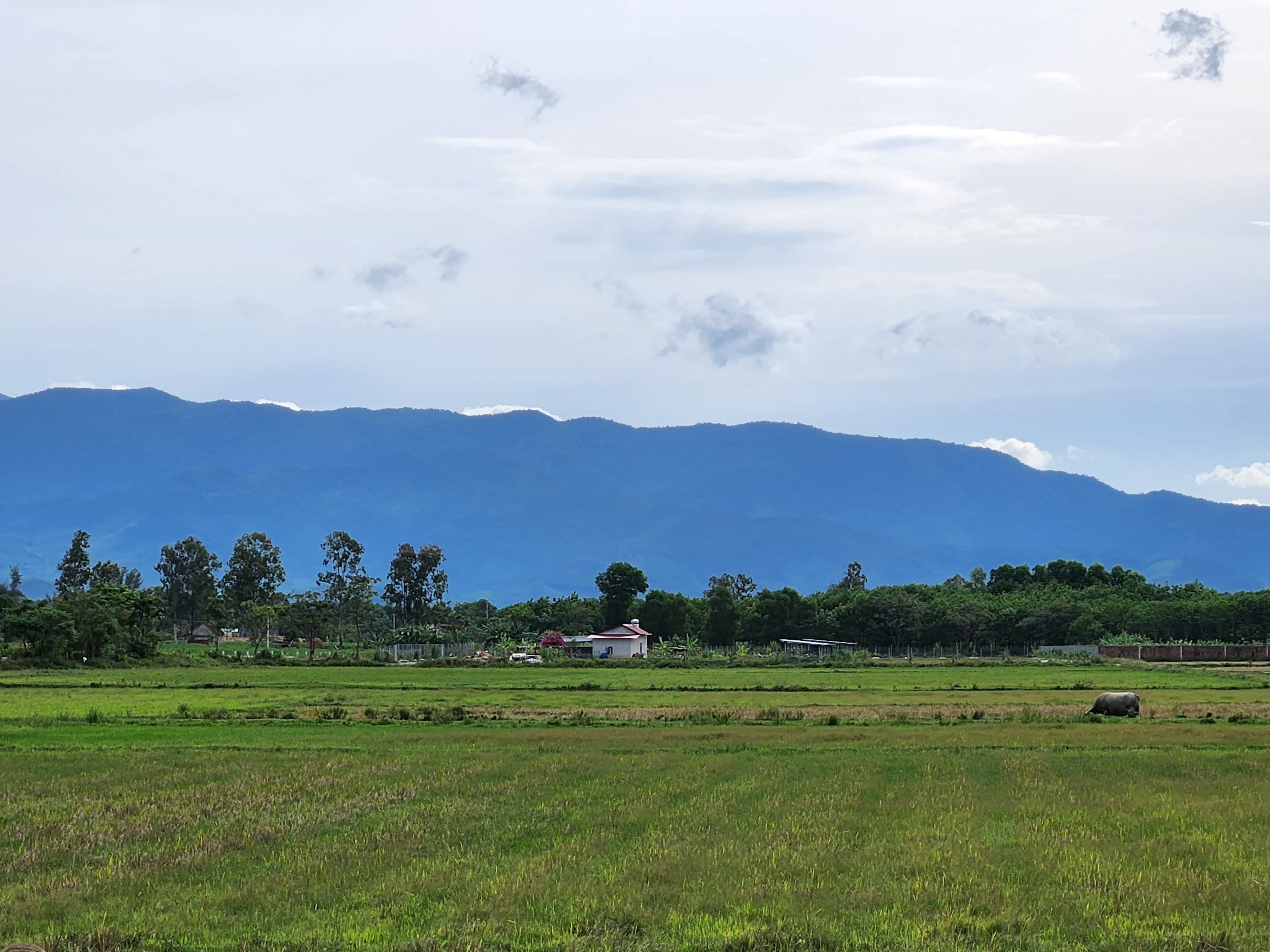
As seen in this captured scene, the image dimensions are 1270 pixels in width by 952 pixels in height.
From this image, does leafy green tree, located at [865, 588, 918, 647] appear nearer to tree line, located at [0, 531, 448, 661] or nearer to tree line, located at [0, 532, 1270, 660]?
tree line, located at [0, 532, 1270, 660]

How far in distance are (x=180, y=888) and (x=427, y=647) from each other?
11395 centimetres

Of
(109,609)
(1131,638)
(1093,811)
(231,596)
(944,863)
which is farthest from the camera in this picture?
(231,596)

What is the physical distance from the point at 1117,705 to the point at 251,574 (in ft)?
442

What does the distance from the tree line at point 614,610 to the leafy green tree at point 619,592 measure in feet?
0.58

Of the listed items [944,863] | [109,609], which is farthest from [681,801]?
[109,609]

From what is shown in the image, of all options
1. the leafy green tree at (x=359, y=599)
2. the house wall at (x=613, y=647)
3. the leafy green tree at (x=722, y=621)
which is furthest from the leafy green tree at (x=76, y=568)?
the leafy green tree at (x=722, y=621)

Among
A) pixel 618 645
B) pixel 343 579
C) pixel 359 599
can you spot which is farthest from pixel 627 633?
pixel 343 579

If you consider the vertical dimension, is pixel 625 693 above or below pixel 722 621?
below

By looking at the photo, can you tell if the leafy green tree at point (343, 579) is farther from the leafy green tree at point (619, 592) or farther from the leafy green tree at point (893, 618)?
the leafy green tree at point (893, 618)

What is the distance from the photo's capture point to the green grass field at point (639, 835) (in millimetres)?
12867

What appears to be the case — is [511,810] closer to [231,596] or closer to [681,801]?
[681,801]

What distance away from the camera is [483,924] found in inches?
504

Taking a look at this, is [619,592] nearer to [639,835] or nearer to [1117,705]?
[1117,705]

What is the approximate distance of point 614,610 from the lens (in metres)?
149
